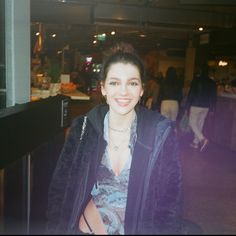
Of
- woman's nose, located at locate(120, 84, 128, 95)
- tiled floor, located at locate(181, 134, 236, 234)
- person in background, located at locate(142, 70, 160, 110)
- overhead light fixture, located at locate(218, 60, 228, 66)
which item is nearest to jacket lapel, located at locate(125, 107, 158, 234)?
woman's nose, located at locate(120, 84, 128, 95)

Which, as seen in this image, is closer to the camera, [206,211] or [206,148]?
[206,211]

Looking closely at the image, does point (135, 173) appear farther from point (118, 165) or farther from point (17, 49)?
point (17, 49)

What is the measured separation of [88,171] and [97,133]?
19cm

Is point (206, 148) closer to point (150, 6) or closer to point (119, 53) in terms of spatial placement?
point (150, 6)

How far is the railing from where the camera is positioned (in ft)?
8.84

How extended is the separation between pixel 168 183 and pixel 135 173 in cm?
17

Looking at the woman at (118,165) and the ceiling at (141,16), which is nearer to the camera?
the woman at (118,165)

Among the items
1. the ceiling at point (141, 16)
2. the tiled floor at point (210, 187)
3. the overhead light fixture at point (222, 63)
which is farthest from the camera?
the overhead light fixture at point (222, 63)

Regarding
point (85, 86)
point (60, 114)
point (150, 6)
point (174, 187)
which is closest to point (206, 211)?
point (60, 114)

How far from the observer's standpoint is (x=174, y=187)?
1.89 meters

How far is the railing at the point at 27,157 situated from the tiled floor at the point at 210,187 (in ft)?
4.53

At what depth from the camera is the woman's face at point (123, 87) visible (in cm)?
182

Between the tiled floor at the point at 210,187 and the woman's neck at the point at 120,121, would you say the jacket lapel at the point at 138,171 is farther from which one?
the tiled floor at the point at 210,187

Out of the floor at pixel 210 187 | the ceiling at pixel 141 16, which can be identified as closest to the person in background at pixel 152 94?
the ceiling at pixel 141 16
